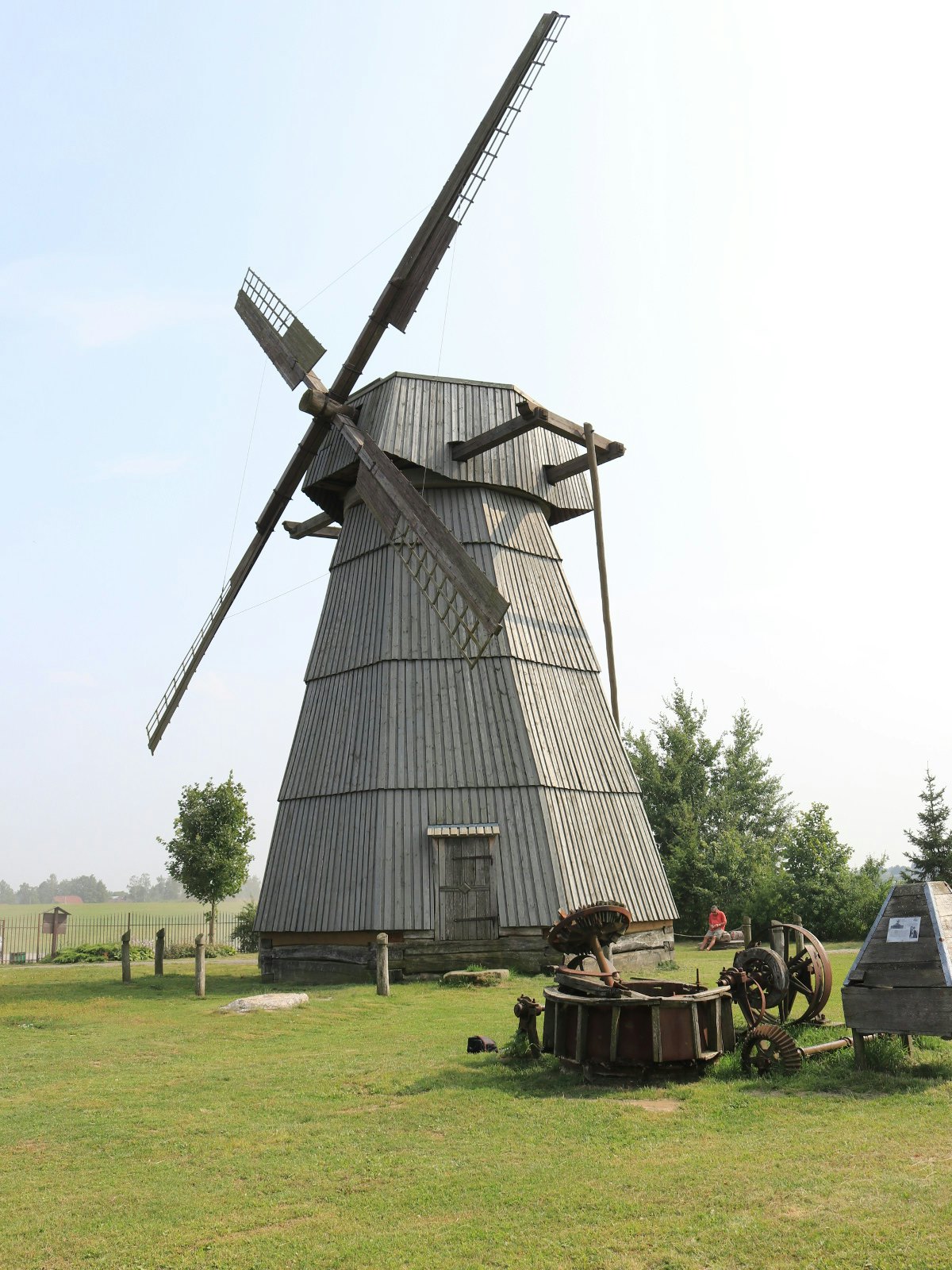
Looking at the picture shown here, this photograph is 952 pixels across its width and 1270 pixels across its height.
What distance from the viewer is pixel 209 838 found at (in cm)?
3250

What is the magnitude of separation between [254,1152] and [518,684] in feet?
41.4

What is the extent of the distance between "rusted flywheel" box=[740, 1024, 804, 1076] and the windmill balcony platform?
8494 mm

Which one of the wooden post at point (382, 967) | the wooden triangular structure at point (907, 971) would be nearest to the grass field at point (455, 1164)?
the wooden triangular structure at point (907, 971)

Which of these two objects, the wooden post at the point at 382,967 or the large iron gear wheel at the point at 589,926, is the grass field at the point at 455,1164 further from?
the wooden post at the point at 382,967

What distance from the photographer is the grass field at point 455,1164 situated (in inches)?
195

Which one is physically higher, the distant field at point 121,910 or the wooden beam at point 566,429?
the wooden beam at point 566,429

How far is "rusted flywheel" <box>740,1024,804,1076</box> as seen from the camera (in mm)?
8227

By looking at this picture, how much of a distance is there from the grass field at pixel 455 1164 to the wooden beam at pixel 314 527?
1411 cm

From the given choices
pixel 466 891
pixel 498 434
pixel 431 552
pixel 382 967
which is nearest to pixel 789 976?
pixel 382 967

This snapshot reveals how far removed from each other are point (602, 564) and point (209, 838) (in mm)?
18002

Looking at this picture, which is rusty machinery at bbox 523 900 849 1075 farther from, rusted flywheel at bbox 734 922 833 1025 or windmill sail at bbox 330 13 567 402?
windmill sail at bbox 330 13 567 402

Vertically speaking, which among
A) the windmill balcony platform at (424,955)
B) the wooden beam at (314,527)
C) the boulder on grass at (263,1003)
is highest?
the wooden beam at (314,527)

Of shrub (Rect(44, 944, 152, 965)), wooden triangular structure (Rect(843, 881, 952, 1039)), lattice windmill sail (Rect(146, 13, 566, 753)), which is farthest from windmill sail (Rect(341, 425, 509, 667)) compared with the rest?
shrub (Rect(44, 944, 152, 965))

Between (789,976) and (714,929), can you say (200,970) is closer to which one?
(789,976)
